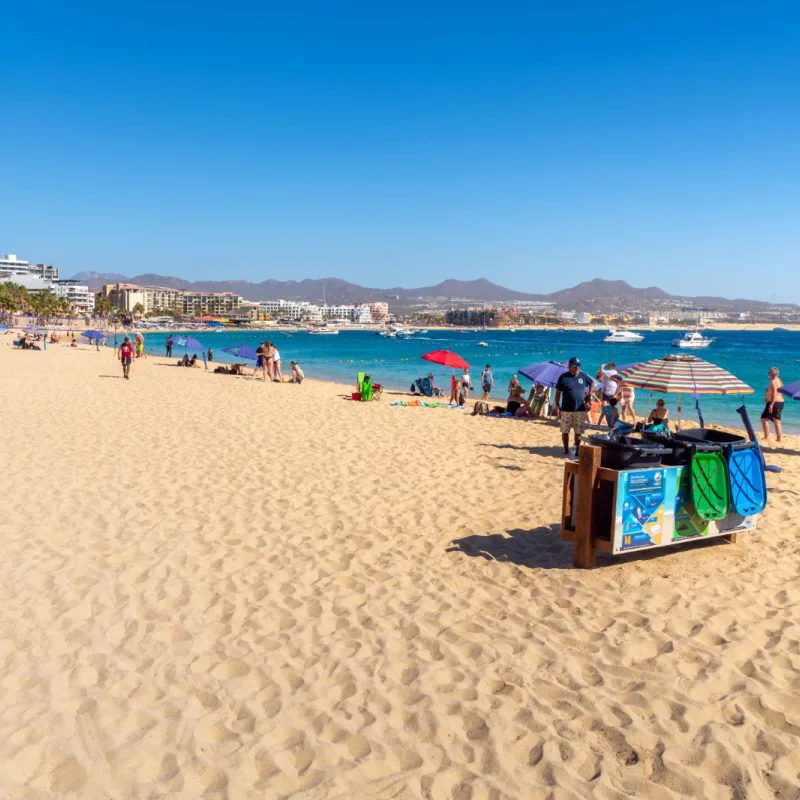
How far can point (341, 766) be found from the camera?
2.99 m

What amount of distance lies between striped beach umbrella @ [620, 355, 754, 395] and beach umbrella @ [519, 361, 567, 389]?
3.84 metres

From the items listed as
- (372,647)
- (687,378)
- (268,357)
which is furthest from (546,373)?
(268,357)

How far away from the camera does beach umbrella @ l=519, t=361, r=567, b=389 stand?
1326 cm

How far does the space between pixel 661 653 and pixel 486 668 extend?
1.12m

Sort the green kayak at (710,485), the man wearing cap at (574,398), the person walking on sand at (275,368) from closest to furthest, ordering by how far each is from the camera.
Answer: the green kayak at (710,485), the man wearing cap at (574,398), the person walking on sand at (275,368)

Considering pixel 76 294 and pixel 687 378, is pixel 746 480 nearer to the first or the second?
pixel 687 378

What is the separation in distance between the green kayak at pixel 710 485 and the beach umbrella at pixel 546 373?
7942 millimetres

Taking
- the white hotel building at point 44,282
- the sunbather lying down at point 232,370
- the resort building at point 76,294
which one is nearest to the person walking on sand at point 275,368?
the sunbather lying down at point 232,370

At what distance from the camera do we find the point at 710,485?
5223 mm

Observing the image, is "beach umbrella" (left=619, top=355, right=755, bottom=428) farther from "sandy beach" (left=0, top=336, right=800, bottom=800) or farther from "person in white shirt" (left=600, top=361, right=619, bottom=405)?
"person in white shirt" (left=600, top=361, right=619, bottom=405)

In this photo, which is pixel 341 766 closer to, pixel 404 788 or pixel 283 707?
pixel 404 788

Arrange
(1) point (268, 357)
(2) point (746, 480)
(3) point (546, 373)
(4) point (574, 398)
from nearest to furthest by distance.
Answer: (2) point (746, 480) < (4) point (574, 398) < (3) point (546, 373) < (1) point (268, 357)

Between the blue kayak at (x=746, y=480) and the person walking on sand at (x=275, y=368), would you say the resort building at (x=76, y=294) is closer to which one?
the person walking on sand at (x=275, y=368)

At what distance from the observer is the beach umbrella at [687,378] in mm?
8734
